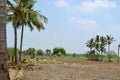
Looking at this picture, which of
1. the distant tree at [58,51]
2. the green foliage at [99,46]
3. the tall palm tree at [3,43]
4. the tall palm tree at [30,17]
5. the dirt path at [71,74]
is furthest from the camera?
the distant tree at [58,51]

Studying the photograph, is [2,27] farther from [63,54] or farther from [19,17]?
[63,54]

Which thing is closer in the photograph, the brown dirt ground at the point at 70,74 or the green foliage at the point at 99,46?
the brown dirt ground at the point at 70,74

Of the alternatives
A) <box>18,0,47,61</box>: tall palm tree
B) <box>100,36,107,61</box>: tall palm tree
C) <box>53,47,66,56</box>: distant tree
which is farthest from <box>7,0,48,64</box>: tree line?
<box>53,47,66,56</box>: distant tree

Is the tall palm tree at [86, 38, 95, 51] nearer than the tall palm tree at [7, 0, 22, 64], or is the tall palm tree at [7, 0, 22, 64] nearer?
the tall palm tree at [7, 0, 22, 64]

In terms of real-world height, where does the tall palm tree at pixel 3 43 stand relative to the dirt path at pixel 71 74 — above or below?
above

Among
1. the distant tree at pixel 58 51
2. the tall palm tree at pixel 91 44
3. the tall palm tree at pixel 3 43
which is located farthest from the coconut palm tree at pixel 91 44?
the tall palm tree at pixel 3 43

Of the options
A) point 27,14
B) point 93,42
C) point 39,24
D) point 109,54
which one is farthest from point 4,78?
point 93,42

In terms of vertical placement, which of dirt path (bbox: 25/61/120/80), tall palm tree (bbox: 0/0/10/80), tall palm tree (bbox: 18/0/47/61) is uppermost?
tall palm tree (bbox: 18/0/47/61)

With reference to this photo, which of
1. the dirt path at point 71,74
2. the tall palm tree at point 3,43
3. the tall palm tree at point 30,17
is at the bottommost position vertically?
the dirt path at point 71,74

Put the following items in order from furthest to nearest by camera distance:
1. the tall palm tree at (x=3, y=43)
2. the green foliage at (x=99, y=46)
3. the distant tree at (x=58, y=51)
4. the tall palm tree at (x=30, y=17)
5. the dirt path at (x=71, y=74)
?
the distant tree at (x=58, y=51), the green foliage at (x=99, y=46), the tall palm tree at (x=30, y=17), the dirt path at (x=71, y=74), the tall palm tree at (x=3, y=43)

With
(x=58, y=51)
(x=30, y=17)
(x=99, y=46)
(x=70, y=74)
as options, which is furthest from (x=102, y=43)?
(x=70, y=74)

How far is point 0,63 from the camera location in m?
7.39

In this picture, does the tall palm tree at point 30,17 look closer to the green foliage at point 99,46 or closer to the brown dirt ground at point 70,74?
the brown dirt ground at point 70,74

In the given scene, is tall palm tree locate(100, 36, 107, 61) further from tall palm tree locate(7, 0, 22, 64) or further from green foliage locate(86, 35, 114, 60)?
tall palm tree locate(7, 0, 22, 64)
